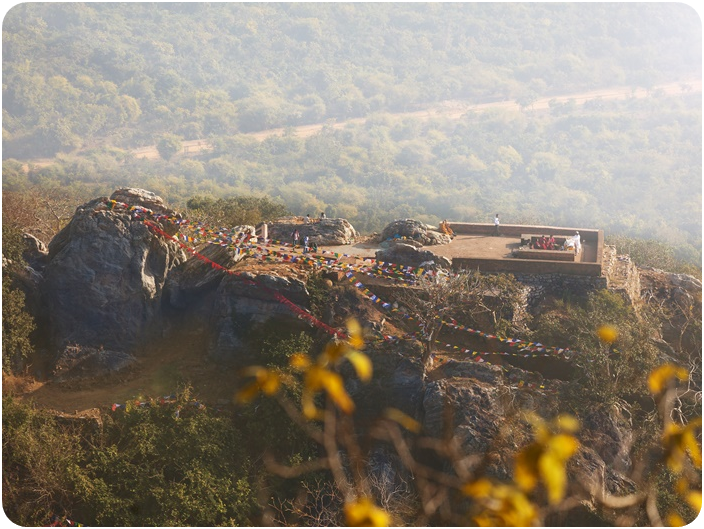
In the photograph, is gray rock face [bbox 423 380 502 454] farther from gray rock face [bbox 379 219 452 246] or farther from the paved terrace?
gray rock face [bbox 379 219 452 246]

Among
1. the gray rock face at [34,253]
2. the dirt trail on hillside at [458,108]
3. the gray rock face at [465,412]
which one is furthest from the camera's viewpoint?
the dirt trail on hillside at [458,108]

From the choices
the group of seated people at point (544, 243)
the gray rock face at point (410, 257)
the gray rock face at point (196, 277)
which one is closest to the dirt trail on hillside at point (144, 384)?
the gray rock face at point (196, 277)

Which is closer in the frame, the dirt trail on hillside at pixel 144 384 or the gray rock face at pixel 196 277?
the dirt trail on hillside at pixel 144 384

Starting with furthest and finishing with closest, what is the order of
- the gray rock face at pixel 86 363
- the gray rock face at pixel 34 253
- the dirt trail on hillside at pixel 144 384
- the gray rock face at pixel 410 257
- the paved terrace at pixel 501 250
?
the paved terrace at pixel 501 250, the gray rock face at pixel 410 257, the gray rock face at pixel 34 253, the gray rock face at pixel 86 363, the dirt trail on hillside at pixel 144 384

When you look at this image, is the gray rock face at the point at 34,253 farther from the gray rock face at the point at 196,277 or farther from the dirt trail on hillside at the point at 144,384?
→ the dirt trail on hillside at the point at 144,384

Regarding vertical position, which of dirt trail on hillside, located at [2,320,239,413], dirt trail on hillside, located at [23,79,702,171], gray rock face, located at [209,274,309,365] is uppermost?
dirt trail on hillside, located at [23,79,702,171]

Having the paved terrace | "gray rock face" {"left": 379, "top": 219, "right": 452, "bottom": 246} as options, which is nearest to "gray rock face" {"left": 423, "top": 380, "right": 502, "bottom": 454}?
the paved terrace

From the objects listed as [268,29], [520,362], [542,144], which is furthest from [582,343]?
[268,29]
